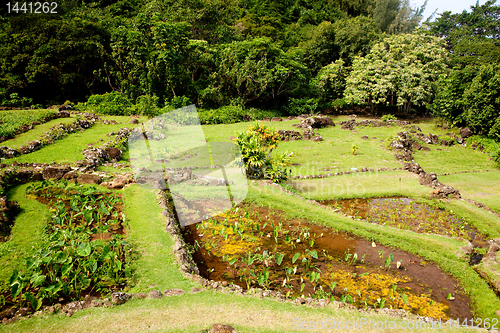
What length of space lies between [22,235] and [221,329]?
6353 mm

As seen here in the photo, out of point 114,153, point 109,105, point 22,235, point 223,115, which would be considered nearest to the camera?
point 22,235

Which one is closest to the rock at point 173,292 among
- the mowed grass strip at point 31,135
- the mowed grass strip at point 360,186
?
the mowed grass strip at point 360,186

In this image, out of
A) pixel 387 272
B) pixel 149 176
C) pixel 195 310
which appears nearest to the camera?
pixel 195 310

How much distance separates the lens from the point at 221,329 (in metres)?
5.17

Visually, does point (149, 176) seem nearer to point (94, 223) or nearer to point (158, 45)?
point (94, 223)

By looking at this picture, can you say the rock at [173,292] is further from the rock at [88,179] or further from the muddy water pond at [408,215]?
the muddy water pond at [408,215]

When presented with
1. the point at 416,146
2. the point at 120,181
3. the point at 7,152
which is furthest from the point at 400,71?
the point at 7,152

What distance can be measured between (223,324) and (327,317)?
81.2 inches

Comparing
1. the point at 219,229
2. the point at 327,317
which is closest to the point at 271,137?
the point at 219,229

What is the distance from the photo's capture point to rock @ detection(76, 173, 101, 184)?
36.7 feet

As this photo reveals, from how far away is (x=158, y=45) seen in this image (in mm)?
24672

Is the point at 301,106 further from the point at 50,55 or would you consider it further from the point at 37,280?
the point at 37,280

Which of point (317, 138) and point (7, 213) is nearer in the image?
point (7, 213)

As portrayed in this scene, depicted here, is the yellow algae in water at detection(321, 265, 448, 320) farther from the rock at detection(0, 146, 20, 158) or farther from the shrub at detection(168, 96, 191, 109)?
the shrub at detection(168, 96, 191, 109)
